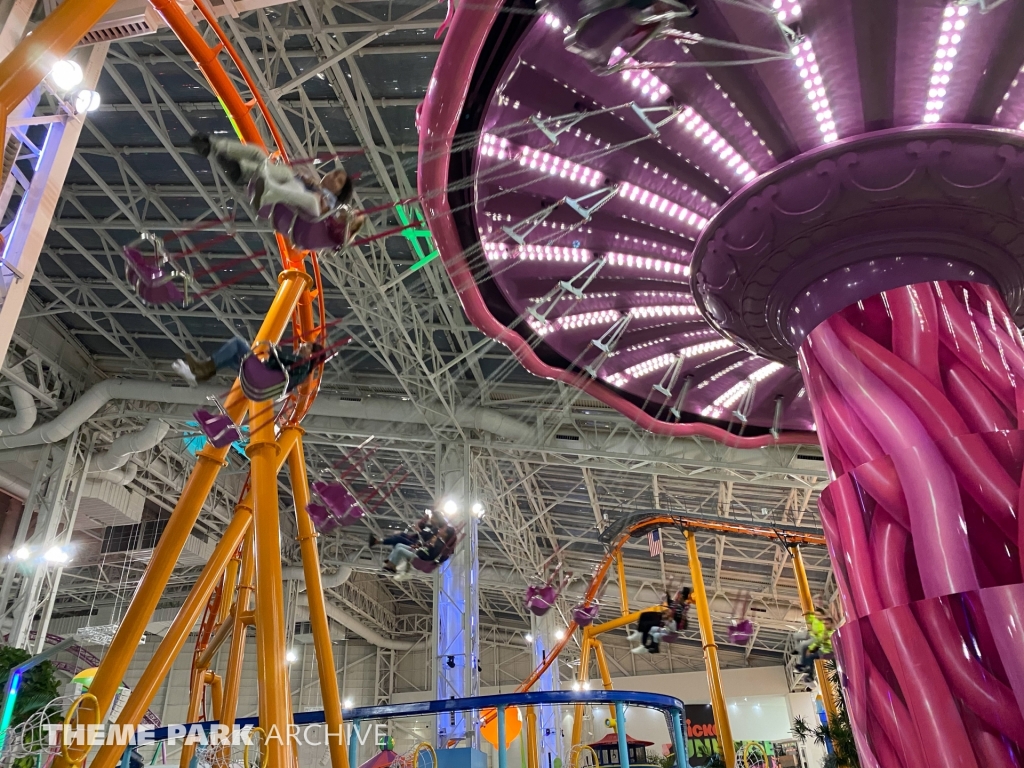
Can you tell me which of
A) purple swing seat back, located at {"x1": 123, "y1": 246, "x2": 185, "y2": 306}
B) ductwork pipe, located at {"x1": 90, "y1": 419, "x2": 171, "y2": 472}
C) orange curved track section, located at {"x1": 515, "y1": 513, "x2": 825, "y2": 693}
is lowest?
purple swing seat back, located at {"x1": 123, "y1": 246, "x2": 185, "y2": 306}

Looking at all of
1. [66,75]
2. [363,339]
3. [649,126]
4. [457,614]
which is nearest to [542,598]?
[457,614]

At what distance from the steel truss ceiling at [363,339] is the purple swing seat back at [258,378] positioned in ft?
6.42

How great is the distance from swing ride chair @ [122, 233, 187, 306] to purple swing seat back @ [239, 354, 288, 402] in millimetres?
2065

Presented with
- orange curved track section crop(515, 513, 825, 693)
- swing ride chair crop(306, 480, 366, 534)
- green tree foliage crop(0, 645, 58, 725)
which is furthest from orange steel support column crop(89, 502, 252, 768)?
orange curved track section crop(515, 513, 825, 693)

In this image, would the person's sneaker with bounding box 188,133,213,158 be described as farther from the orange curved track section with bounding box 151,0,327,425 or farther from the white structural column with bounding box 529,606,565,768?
the white structural column with bounding box 529,606,565,768

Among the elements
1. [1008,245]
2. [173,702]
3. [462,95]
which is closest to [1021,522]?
[1008,245]

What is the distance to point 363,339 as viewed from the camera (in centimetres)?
1872

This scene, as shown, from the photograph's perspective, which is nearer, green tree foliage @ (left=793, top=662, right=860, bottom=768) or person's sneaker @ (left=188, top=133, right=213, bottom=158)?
person's sneaker @ (left=188, top=133, right=213, bottom=158)

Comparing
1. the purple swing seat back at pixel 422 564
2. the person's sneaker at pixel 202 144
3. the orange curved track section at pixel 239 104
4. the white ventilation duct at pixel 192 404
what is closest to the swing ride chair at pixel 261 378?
the orange curved track section at pixel 239 104

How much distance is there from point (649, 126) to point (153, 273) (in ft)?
16.0

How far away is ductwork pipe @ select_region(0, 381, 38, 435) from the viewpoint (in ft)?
62.6

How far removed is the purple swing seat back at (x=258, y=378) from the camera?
17.1 ft

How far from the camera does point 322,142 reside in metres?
13.9

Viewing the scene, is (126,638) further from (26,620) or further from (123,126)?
(26,620)
